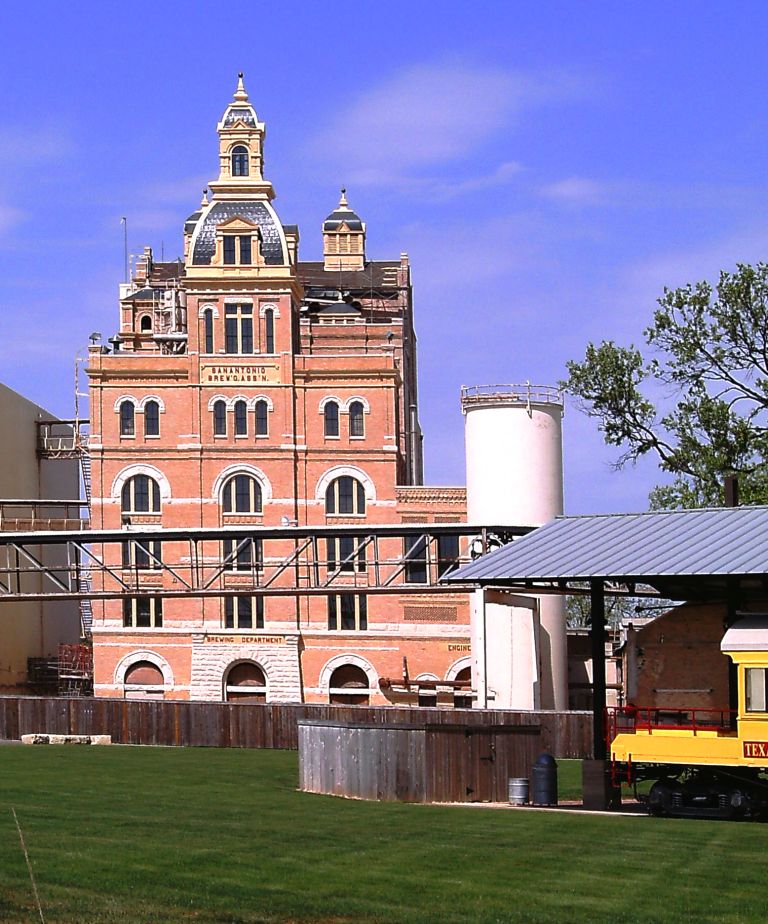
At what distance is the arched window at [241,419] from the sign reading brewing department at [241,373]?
1.07m

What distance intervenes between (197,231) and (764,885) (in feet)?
193

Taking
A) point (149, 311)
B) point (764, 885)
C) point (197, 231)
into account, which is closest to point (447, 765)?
point (764, 885)

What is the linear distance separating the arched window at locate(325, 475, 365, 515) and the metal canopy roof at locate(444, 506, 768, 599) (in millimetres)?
37682

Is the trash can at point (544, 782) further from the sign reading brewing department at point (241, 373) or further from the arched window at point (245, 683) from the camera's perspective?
the sign reading brewing department at point (241, 373)

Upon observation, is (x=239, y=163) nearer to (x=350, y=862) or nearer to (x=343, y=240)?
(x=343, y=240)

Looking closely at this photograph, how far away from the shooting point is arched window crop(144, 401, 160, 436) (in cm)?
7456

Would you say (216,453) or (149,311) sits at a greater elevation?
(149,311)

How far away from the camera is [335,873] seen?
19.3 meters

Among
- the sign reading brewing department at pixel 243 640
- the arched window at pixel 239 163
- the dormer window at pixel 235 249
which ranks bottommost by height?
the sign reading brewing department at pixel 243 640

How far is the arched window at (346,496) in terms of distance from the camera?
7431 cm

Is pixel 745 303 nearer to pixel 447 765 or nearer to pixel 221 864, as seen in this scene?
pixel 447 765

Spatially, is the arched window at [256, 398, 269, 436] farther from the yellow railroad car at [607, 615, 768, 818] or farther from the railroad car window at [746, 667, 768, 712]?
the railroad car window at [746, 667, 768, 712]

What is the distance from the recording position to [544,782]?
107ft

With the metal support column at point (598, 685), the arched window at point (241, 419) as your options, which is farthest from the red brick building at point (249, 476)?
the metal support column at point (598, 685)
